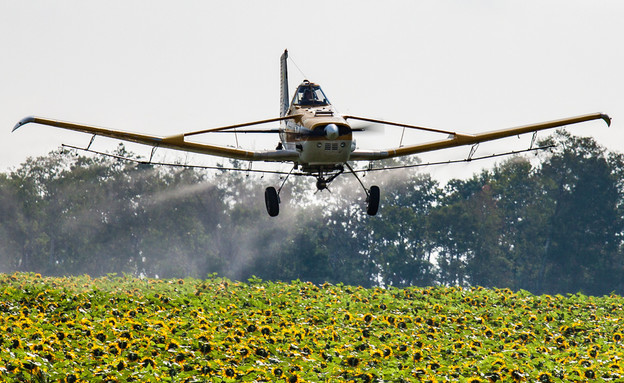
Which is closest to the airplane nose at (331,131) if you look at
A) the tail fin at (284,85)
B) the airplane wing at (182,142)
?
the airplane wing at (182,142)

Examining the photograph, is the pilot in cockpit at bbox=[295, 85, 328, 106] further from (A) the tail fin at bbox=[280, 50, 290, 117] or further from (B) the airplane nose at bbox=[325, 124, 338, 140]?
(A) the tail fin at bbox=[280, 50, 290, 117]

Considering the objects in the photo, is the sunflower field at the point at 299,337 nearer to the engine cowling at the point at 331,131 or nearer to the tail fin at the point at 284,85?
the engine cowling at the point at 331,131

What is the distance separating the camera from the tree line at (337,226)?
86.9 meters

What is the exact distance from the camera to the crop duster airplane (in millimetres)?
23375

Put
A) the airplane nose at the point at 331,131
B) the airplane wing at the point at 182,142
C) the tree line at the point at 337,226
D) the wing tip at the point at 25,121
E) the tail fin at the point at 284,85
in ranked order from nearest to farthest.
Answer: the wing tip at the point at 25,121, the airplane nose at the point at 331,131, the airplane wing at the point at 182,142, the tail fin at the point at 284,85, the tree line at the point at 337,226

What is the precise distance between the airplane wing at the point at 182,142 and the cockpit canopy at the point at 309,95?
1.33 meters

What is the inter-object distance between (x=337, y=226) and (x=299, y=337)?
2873 inches

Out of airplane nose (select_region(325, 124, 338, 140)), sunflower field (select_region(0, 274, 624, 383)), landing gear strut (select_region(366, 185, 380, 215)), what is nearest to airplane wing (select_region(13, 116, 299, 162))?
airplane nose (select_region(325, 124, 338, 140))

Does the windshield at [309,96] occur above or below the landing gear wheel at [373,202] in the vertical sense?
above

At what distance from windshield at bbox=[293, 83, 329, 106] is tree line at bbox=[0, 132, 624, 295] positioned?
6242cm

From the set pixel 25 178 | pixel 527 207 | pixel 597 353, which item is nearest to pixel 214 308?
pixel 597 353

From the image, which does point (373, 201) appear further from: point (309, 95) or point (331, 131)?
point (331, 131)

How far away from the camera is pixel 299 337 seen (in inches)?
803

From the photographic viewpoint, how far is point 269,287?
92.8 ft
